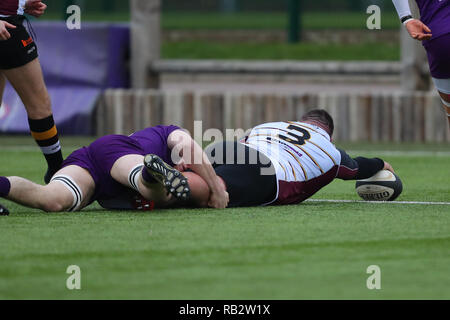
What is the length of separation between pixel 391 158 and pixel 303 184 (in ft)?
14.6

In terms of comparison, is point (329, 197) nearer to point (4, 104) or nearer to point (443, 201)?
point (443, 201)

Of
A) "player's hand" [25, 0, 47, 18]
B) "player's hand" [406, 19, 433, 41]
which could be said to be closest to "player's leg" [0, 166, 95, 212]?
"player's hand" [25, 0, 47, 18]

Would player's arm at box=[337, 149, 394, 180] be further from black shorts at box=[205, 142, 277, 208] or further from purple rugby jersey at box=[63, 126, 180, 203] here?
purple rugby jersey at box=[63, 126, 180, 203]

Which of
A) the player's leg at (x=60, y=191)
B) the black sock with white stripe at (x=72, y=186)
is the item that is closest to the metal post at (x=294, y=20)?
the player's leg at (x=60, y=191)

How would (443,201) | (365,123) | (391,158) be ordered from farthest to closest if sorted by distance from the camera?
1. (365,123)
2. (391,158)
3. (443,201)

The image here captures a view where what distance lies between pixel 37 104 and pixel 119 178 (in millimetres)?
1048

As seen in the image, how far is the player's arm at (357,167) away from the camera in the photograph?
6.81 m

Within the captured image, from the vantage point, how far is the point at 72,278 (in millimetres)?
4391

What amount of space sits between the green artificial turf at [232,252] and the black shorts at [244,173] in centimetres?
13

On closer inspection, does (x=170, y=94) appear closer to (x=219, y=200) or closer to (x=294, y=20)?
(x=294, y=20)

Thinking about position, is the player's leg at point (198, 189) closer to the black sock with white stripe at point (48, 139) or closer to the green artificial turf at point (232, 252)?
the green artificial turf at point (232, 252)

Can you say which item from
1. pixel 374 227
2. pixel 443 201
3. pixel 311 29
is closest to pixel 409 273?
pixel 374 227

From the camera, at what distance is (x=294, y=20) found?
19.5 m

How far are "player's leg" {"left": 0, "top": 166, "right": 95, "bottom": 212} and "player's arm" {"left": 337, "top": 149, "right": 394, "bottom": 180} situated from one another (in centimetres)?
163
